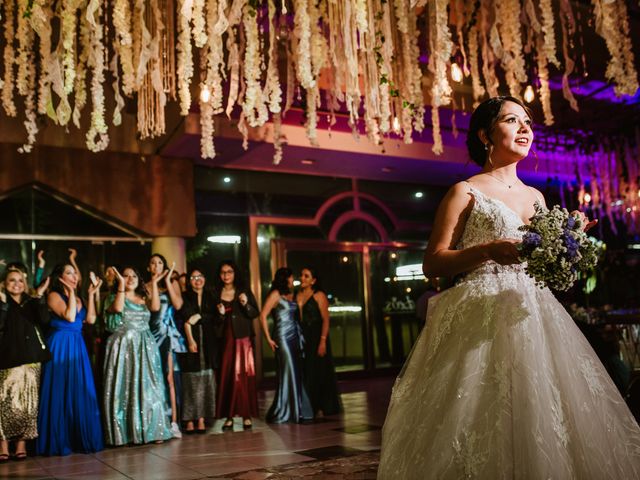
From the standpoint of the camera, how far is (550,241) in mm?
1692

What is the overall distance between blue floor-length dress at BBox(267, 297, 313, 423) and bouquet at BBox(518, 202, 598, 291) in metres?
4.37

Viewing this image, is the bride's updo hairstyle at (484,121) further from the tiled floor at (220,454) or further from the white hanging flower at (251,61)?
the tiled floor at (220,454)

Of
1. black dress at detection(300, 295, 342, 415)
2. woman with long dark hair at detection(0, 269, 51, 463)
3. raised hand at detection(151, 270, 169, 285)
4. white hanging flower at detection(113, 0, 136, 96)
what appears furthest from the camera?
black dress at detection(300, 295, 342, 415)

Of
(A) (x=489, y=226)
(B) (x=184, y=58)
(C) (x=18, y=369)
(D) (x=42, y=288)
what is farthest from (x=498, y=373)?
(D) (x=42, y=288)

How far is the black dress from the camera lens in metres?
6.04

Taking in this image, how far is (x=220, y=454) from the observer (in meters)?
4.29

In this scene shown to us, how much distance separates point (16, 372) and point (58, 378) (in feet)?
0.99

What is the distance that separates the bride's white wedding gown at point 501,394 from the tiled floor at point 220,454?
197 centimetres

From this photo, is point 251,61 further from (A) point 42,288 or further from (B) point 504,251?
(A) point 42,288

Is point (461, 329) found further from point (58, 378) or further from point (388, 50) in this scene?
point (58, 378)

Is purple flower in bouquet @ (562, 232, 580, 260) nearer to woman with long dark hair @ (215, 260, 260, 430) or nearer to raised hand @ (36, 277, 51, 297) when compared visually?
woman with long dark hair @ (215, 260, 260, 430)

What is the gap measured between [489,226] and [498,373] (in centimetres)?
46

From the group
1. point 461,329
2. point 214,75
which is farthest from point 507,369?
point 214,75

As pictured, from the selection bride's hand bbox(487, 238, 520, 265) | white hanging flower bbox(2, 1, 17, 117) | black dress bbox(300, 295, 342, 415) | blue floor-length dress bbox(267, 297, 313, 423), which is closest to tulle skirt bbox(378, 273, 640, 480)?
bride's hand bbox(487, 238, 520, 265)
